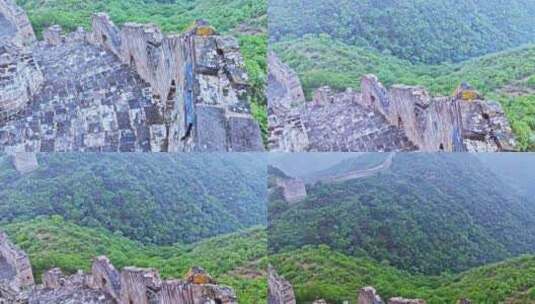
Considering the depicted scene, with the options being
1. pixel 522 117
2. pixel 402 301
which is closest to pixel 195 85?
pixel 402 301

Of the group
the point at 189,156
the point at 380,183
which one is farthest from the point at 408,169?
the point at 189,156

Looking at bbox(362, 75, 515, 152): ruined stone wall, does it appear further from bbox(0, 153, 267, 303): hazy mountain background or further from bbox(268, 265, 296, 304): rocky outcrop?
bbox(268, 265, 296, 304): rocky outcrop

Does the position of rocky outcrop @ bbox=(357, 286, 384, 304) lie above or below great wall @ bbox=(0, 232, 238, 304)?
below

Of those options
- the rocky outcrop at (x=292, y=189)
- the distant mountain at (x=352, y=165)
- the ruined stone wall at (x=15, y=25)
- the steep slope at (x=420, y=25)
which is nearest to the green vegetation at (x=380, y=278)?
the rocky outcrop at (x=292, y=189)

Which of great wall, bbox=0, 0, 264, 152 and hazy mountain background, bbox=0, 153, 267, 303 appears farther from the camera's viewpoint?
hazy mountain background, bbox=0, 153, 267, 303

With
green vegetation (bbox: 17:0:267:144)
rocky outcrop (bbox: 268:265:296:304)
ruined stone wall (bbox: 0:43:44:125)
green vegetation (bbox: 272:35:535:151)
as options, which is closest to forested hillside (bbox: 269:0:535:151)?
green vegetation (bbox: 272:35:535:151)

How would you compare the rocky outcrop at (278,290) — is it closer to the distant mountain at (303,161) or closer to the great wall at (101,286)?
the great wall at (101,286)

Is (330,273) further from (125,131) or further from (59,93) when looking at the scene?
(59,93)
